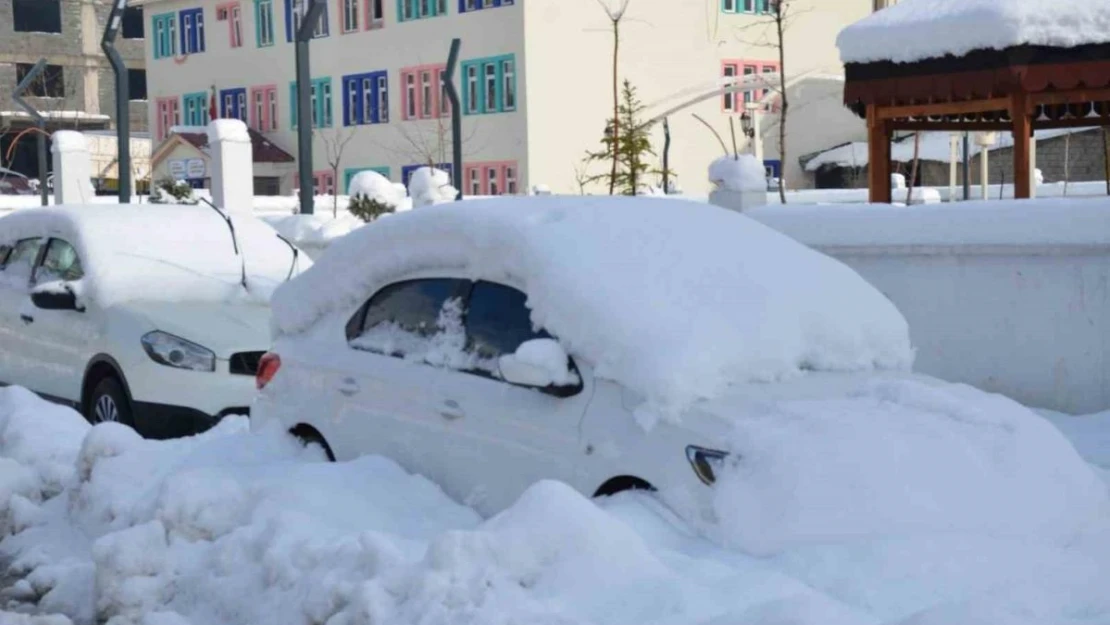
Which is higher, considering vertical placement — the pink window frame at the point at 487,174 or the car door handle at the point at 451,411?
the pink window frame at the point at 487,174

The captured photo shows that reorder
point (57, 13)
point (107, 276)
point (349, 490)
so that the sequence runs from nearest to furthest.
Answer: point (349, 490) → point (107, 276) → point (57, 13)

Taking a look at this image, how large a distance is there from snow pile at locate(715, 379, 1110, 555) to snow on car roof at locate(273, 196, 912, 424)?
362mm

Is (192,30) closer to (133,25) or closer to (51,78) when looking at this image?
(51,78)

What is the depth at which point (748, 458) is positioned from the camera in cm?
614

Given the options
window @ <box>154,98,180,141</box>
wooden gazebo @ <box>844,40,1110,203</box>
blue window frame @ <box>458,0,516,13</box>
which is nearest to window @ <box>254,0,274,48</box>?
window @ <box>154,98,180,141</box>

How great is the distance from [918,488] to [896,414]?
46cm

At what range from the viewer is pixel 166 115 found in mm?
60125

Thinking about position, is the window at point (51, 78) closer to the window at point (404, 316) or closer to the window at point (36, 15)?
the window at point (36, 15)

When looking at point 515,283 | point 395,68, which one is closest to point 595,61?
point 395,68

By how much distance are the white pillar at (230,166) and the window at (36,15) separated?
4986cm

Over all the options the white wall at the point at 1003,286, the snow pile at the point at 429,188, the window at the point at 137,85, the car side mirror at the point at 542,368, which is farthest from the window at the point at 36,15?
the car side mirror at the point at 542,368

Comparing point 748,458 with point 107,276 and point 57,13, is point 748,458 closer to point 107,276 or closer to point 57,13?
point 107,276

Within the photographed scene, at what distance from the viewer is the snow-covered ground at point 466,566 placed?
561cm

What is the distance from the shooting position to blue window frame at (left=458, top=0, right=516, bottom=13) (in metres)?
46.4
